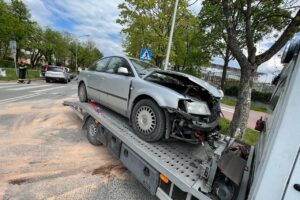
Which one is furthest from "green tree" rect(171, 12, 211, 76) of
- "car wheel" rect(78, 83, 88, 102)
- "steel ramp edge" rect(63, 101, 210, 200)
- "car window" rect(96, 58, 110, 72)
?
"steel ramp edge" rect(63, 101, 210, 200)

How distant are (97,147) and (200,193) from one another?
9.70ft

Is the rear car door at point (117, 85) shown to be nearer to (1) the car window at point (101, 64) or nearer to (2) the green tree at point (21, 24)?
(1) the car window at point (101, 64)

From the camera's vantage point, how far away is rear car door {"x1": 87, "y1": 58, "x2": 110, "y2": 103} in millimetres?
4863

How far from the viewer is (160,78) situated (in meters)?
3.79

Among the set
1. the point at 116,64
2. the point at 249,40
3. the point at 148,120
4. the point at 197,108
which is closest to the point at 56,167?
the point at 148,120

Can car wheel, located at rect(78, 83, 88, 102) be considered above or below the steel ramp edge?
above

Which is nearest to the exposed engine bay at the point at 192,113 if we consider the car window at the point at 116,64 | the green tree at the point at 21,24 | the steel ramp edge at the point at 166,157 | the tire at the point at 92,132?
the steel ramp edge at the point at 166,157

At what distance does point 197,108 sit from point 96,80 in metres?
2.91

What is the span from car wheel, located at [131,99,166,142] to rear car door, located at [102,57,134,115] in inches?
19.5

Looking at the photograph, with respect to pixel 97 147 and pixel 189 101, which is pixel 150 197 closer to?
pixel 189 101

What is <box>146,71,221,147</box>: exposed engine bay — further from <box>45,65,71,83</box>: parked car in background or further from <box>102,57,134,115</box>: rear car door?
<box>45,65,71,83</box>: parked car in background

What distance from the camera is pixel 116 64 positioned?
180 inches

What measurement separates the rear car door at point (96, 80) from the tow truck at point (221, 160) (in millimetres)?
469

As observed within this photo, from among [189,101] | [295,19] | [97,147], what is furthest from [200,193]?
[295,19]
